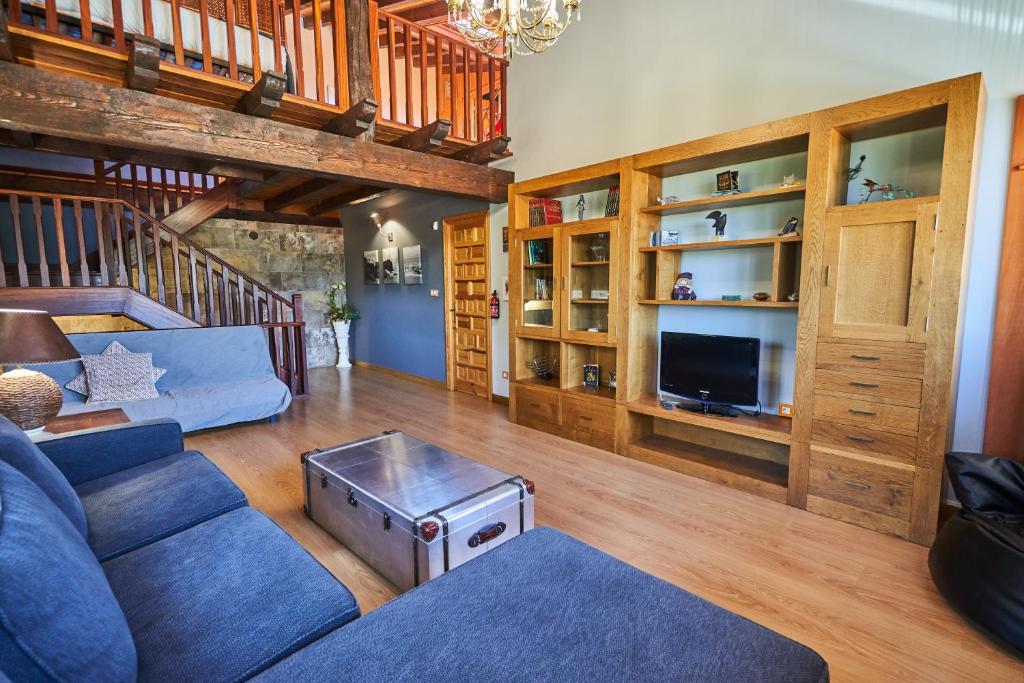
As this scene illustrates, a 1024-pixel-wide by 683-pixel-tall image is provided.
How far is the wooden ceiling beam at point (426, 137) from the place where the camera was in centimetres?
365

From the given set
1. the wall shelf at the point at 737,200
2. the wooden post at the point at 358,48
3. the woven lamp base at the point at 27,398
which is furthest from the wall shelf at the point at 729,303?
the woven lamp base at the point at 27,398

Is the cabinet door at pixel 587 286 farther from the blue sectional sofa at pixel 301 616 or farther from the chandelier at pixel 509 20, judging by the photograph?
the blue sectional sofa at pixel 301 616

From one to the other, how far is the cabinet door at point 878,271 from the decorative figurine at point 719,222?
2.44 ft

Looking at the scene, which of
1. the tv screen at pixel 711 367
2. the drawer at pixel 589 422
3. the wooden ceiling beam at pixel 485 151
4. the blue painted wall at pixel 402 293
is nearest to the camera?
the tv screen at pixel 711 367

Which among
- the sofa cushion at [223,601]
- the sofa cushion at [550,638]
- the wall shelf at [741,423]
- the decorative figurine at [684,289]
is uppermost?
the decorative figurine at [684,289]

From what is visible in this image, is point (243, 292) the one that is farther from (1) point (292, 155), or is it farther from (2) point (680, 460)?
(2) point (680, 460)

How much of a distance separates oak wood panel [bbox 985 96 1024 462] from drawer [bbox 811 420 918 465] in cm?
50

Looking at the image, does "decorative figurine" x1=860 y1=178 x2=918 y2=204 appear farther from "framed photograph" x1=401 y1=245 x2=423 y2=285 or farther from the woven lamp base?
"framed photograph" x1=401 y1=245 x2=423 y2=285

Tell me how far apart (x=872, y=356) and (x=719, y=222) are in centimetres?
123

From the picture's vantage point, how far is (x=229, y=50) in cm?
301

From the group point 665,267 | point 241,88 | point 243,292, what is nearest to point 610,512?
point 665,267

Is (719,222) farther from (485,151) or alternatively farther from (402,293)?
(402,293)

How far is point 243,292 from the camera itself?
17.2 feet

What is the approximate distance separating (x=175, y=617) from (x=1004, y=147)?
146 inches
